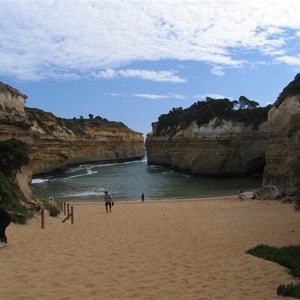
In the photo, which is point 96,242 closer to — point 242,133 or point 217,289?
point 217,289

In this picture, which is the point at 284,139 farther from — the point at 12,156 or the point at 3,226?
the point at 3,226

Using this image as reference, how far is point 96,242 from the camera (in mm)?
11625

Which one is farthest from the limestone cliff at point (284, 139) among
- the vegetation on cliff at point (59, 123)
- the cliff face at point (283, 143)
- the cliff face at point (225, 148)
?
the vegetation on cliff at point (59, 123)

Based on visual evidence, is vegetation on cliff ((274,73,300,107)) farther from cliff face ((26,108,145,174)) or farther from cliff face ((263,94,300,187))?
cliff face ((26,108,145,174))

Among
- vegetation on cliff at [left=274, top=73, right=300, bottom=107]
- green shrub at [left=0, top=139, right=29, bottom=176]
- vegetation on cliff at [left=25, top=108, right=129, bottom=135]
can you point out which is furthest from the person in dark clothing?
vegetation on cliff at [left=25, top=108, right=129, bottom=135]

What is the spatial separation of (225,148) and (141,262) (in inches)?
1847

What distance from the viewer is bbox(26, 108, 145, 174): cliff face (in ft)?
211

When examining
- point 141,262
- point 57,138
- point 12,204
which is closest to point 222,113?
point 57,138

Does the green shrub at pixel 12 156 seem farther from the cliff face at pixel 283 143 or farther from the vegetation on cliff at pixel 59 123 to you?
the vegetation on cliff at pixel 59 123

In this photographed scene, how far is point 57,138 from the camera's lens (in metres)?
68.6

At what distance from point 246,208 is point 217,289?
16.7 m

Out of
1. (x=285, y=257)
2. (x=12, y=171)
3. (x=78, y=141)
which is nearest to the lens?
(x=285, y=257)

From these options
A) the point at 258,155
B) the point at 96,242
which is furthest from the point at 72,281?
the point at 258,155

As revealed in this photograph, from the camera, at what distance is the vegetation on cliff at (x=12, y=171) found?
14500mm
